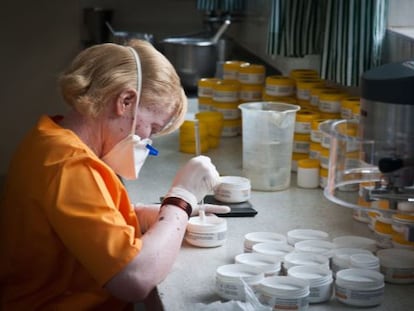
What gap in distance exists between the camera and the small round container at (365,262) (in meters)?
1.62

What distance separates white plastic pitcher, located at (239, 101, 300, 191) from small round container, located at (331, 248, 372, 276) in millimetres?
573

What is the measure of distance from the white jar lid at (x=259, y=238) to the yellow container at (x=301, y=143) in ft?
2.03

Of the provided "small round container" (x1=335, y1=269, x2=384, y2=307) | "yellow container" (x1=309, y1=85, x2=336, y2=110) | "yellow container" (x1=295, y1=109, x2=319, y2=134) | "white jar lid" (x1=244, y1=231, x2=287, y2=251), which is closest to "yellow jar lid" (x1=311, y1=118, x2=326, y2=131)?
"yellow container" (x1=295, y1=109, x2=319, y2=134)

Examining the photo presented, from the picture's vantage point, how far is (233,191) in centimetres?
210

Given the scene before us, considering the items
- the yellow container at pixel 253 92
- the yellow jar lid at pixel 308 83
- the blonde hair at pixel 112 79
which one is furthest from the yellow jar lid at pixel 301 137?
the blonde hair at pixel 112 79

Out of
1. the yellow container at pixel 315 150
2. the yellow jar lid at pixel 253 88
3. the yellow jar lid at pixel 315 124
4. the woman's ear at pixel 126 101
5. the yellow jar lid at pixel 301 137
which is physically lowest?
the yellow container at pixel 315 150

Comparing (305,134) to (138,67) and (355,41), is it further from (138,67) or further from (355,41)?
(138,67)

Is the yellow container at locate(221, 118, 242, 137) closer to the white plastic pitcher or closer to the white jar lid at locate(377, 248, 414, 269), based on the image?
the white plastic pitcher

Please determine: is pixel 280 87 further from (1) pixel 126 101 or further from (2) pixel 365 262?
(2) pixel 365 262

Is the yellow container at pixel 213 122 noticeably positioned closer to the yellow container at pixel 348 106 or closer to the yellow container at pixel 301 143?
the yellow container at pixel 301 143

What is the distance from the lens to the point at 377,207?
1.54 m

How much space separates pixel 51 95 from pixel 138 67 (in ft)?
9.49

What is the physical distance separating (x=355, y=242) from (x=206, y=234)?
1.03ft

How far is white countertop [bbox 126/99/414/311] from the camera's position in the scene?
5.11ft
